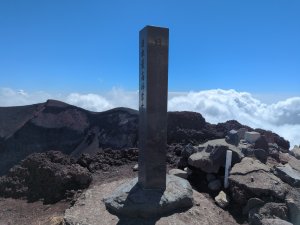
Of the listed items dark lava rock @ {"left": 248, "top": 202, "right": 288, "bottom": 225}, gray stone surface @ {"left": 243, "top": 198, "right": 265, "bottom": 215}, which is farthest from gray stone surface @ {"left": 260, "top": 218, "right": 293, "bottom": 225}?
gray stone surface @ {"left": 243, "top": 198, "right": 265, "bottom": 215}

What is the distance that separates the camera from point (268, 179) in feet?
28.8

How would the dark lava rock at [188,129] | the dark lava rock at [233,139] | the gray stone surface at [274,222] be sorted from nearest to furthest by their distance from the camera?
1. the gray stone surface at [274,222]
2. the dark lava rock at [233,139]
3. the dark lava rock at [188,129]

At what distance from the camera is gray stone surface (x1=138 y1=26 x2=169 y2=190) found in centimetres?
769

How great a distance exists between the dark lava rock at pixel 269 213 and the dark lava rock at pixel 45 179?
4.41 m

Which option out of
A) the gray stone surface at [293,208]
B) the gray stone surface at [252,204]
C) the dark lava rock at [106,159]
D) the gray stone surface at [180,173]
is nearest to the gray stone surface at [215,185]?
the gray stone surface at [180,173]

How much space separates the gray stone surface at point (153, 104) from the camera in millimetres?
7688

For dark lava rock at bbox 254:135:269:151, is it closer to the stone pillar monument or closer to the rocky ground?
the rocky ground

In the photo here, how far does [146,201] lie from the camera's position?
7625mm

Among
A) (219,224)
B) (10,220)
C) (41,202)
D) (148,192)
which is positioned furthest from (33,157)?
(219,224)

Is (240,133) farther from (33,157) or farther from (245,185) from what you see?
(33,157)

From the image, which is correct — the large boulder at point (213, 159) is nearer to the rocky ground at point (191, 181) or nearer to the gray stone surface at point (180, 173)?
the rocky ground at point (191, 181)

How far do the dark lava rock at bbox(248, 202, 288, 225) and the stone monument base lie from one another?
1364 millimetres

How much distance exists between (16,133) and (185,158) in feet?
58.9

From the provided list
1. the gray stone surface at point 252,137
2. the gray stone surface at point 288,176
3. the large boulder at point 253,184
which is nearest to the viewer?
the large boulder at point 253,184
